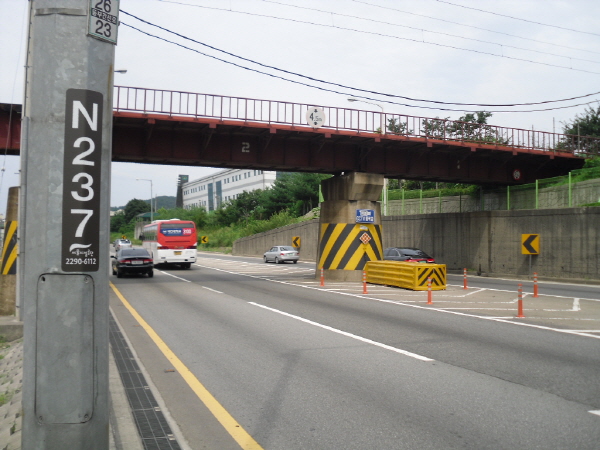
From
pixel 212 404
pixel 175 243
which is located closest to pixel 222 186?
pixel 175 243

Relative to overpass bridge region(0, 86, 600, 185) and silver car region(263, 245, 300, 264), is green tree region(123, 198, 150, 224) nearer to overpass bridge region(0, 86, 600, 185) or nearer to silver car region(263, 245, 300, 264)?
silver car region(263, 245, 300, 264)

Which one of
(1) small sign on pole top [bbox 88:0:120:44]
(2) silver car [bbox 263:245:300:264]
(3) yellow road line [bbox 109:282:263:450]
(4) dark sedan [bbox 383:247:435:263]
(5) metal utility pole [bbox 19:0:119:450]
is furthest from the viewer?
(2) silver car [bbox 263:245:300:264]

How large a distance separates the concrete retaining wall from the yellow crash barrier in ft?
26.7

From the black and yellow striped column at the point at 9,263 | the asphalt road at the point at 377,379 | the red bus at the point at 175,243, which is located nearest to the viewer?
the asphalt road at the point at 377,379

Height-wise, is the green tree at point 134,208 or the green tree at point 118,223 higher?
the green tree at point 134,208

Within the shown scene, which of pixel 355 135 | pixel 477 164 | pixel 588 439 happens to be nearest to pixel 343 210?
pixel 355 135

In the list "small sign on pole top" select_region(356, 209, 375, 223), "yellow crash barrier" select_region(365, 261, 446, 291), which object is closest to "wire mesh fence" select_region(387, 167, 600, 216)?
"small sign on pole top" select_region(356, 209, 375, 223)

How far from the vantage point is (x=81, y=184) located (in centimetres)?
309

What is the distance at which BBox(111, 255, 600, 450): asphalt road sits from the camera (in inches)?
195

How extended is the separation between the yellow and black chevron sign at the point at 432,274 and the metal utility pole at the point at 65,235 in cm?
1704

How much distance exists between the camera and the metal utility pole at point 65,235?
9.87 ft

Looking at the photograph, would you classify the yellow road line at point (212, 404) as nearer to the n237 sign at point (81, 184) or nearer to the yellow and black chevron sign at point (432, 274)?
the n237 sign at point (81, 184)

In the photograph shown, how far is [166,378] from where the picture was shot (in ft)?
23.4

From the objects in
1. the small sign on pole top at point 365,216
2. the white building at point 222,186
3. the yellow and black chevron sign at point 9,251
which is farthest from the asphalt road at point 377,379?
the white building at point 222,186
